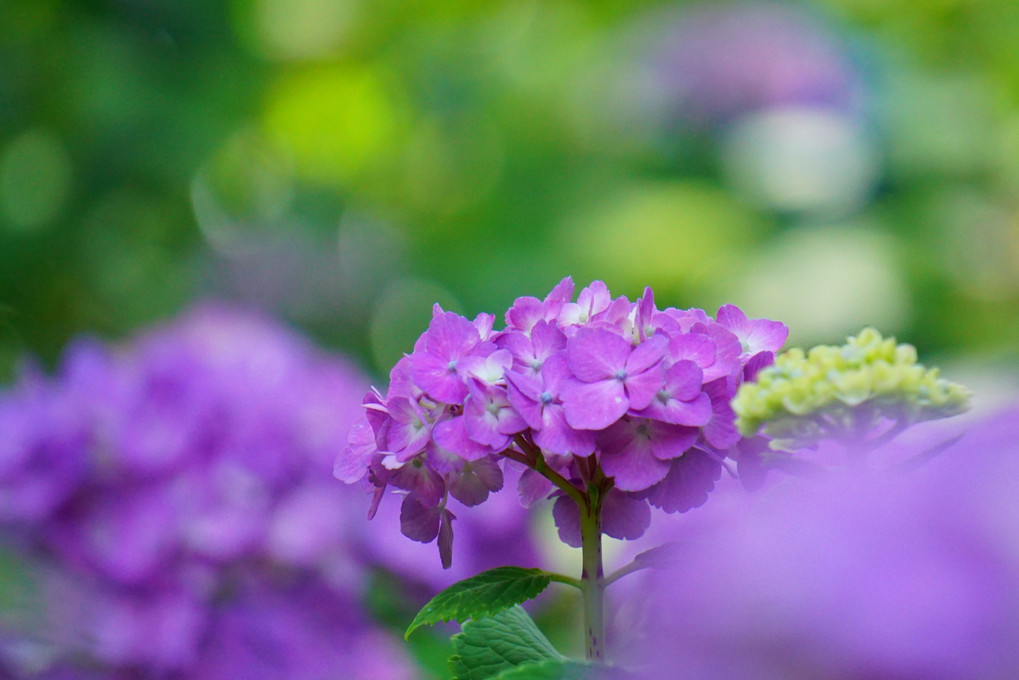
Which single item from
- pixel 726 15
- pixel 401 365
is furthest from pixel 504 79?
pixel 401 365

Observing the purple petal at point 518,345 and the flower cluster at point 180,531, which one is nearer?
the purple petal at point 518,345

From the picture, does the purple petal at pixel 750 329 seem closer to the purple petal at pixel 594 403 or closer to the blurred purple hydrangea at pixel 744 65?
the purple petal at pixel 594 403

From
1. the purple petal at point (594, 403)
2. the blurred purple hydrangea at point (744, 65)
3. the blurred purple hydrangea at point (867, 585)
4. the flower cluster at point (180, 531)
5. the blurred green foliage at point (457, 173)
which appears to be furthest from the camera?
the blurred purple hydrangea at point (744, 65)

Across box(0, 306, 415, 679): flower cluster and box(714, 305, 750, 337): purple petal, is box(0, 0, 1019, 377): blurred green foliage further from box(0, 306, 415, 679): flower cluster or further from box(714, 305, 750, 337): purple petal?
box(714, 305, 750, 337): purple petal

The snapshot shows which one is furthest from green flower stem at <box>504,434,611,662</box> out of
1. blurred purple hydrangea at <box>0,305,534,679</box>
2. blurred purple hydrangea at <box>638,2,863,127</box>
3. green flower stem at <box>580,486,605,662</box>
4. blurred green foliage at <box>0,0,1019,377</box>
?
blurred purple hydrangea at <box>638,2,863,127</box>

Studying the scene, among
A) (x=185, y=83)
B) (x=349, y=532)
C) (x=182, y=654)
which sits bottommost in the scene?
(x=182, y=654)

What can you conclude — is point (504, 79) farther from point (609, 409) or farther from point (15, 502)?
point (609, 409)

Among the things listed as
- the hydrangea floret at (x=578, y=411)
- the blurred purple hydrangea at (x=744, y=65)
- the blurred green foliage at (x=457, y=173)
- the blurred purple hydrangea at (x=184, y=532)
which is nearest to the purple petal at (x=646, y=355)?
the hydrangea floret at (x=578, y=411)
